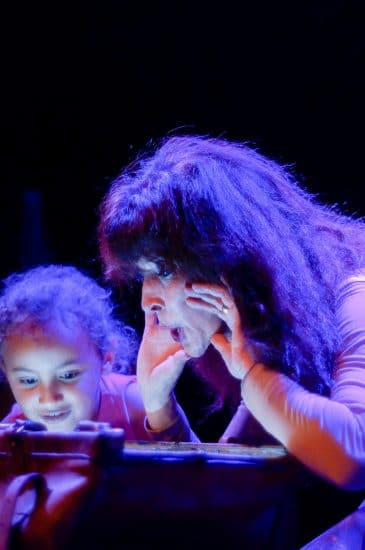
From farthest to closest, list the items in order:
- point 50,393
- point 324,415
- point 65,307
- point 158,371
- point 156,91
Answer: point 156,91 < point 65,307 < point 50,393 < point 158,371 < point 324,415

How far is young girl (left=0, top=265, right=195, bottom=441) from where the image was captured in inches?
51.8

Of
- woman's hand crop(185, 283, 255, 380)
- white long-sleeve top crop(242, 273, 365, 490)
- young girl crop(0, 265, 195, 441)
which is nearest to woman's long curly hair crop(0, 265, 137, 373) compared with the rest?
young girl crop(0, 265, 195, 441)

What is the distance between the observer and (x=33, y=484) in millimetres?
623

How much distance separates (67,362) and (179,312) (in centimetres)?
51

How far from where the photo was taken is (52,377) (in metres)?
1.34

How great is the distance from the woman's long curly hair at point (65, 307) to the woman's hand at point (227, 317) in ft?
2.17

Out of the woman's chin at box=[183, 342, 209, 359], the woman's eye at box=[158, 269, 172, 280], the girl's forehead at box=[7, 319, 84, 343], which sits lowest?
the girl's forehead at box=[7, 319, 84, 343]

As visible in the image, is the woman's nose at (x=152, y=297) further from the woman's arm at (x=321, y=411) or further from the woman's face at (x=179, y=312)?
the woman's arm at (x=321, y=411)

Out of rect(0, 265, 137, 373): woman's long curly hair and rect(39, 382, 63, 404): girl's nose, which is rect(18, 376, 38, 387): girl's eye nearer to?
rect(39, 382, 63, 404): girl's nose

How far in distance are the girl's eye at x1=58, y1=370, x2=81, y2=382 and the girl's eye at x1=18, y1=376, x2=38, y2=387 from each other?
6cm

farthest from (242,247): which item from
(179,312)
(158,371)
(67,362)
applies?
(67,362)

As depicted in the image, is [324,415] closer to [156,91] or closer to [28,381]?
[28,381]

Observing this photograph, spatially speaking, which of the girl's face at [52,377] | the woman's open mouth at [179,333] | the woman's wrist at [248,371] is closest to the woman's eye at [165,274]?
the woman's open mouth at [179,333]

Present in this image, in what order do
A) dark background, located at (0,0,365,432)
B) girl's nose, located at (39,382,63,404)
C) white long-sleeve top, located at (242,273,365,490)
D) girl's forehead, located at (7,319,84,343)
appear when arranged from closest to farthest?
white long-sleeve top, located at (242,273,365,490) < girl's nose, located at (39,382,63,404) < girl's forehead, located at (7,319,84,343) < dark background, located at (0,0,365,432)
